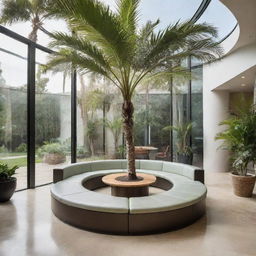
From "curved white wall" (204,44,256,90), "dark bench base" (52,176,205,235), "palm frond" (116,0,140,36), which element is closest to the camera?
"dark bench base" (52,176,205,235)

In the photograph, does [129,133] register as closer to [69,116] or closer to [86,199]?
[86,199]

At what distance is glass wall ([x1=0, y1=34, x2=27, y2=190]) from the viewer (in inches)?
206

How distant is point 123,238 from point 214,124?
5.64 m

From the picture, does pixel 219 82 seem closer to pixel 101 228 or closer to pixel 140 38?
pixel 140 38

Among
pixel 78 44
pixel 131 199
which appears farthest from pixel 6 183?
pixel 78 44

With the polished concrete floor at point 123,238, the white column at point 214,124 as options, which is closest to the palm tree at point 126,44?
the polished concrete floor at point 123,238

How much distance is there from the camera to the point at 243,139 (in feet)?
16.7

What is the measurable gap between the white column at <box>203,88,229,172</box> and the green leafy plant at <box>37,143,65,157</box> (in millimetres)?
4841

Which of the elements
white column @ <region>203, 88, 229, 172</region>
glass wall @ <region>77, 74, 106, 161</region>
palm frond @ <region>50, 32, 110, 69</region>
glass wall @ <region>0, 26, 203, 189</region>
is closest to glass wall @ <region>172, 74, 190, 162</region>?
glass wall @ <region>0, 26, 203, 189</region>

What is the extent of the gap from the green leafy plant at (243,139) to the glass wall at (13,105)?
494 cm

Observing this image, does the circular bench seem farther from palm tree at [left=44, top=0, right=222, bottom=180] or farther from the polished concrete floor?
palm tree at [left=44, top=0, right=222, bottom=180]

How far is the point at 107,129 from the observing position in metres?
8.86

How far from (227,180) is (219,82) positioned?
3007 millimetres

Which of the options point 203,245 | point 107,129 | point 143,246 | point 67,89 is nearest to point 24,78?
point 67,89
